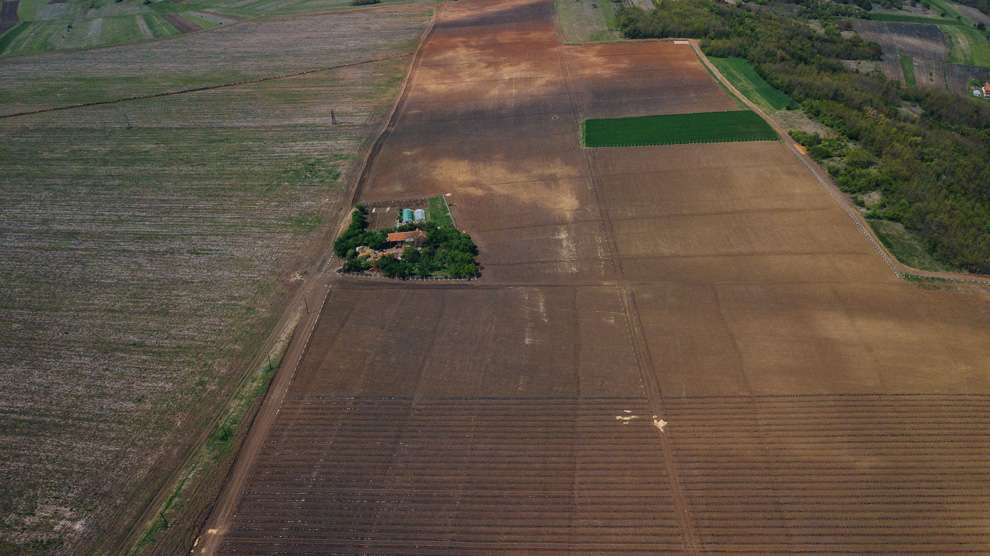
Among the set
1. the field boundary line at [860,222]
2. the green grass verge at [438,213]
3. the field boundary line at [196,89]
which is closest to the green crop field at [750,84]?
the field boundary line at [860,222]

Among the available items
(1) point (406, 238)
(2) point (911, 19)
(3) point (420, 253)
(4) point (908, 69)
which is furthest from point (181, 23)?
(2) point (911, 19)

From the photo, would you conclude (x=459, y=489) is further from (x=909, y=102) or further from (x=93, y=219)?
(x=909, y=102)

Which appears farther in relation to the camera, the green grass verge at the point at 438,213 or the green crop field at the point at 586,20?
the green crop field at the point at 586,20

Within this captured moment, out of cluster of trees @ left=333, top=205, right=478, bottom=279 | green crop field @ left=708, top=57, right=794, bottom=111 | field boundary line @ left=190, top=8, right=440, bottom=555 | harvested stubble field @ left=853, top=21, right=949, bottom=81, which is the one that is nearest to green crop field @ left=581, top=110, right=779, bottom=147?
green crop field @ left=708, top=57, right=794, bottom=111

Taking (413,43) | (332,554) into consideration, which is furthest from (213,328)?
(413,43)

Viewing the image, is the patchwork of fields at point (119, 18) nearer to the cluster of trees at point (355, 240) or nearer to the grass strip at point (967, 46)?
the cluster of trees at point (355, 240)

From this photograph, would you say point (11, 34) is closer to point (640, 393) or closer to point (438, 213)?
point (438, 213)

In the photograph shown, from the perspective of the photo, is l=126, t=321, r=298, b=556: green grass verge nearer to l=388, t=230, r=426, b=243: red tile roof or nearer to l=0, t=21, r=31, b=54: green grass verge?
l=388, t=230, r=426, b=243: red tile roof
